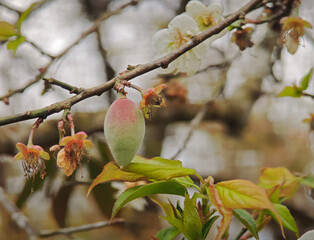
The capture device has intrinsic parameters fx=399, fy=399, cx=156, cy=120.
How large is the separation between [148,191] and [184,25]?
0.30 metres

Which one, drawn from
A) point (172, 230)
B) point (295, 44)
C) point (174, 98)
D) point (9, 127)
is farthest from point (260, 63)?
point (172, 230)

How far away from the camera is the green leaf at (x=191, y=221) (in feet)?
1.32

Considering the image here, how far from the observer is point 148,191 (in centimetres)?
41

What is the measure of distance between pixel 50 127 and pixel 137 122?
69cm

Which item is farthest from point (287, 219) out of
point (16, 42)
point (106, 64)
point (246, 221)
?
point (106, 64)

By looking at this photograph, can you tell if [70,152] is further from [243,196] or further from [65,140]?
[243,196]

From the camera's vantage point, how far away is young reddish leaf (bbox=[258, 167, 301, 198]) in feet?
1.98

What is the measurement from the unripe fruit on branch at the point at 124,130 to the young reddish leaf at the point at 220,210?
8cm

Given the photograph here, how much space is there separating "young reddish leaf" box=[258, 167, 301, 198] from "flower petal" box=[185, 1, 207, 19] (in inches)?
10.8

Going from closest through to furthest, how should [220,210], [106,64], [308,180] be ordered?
1. [220,210]
2. [308,180]
3. [106,64]

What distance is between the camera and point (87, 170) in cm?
95

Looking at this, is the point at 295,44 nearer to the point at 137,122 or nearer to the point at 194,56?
the point at 194,56

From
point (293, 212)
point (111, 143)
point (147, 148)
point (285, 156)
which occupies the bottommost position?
point (293, 212)

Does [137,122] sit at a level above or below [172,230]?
above
